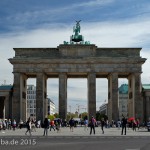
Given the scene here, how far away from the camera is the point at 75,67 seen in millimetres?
81562

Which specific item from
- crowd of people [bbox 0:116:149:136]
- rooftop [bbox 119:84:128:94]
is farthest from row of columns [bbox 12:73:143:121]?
rooftop [bbox 119:84:128:94]

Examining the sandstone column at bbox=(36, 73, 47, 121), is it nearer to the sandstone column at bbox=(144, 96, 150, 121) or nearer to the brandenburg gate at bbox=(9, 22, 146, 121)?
the brandenburg gate at bbox=(9, 22, 146, 121)

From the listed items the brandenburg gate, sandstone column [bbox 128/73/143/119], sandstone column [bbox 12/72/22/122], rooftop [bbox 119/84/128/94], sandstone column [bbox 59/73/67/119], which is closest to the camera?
sandstone column [bbox 12/72/22/122]

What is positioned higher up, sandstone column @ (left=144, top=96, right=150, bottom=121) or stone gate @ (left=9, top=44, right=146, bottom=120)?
stone gate @ (left=9, top=44, right=146, bottom=120)

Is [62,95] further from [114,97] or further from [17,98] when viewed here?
[114,97]

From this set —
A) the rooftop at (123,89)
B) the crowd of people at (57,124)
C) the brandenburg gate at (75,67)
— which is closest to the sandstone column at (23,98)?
the brandenburg gate at (75,67)

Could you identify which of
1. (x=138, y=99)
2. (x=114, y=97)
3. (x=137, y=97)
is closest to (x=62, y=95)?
(x=114, y=97)

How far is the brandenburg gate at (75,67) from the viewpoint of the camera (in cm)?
8094

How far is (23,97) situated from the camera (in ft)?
278

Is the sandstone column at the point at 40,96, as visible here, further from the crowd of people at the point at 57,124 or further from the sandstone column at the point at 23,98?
the crowd of people at the point at 57,124

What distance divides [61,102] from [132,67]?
50.0ft

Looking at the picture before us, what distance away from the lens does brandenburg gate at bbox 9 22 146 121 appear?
80938 mm
